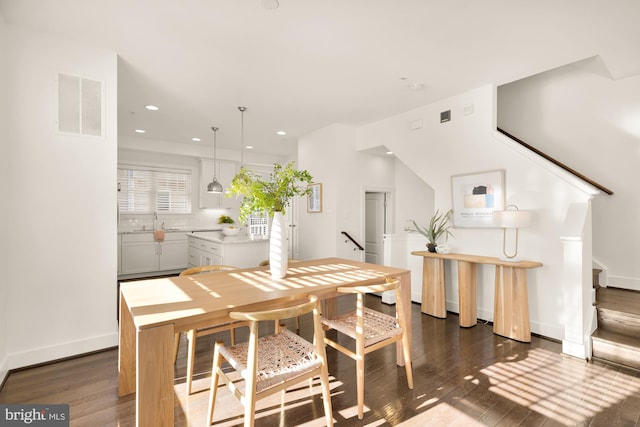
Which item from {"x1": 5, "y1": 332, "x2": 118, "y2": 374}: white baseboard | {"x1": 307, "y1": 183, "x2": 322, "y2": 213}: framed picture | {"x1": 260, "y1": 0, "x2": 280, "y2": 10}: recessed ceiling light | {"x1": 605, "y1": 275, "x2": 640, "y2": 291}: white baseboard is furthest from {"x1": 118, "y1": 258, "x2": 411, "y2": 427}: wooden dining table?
{"x1": 605, "y1": 275, "x2": 640, "y2": 291}: white baseboard

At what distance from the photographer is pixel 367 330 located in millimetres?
2162

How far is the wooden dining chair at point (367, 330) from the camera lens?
6.32 ft

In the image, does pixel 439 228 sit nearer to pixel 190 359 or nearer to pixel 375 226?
pixel 375 226

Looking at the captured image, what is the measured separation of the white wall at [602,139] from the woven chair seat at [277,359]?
13.4 feet

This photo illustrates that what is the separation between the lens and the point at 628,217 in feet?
11.5

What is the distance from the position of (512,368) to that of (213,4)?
3778 mm

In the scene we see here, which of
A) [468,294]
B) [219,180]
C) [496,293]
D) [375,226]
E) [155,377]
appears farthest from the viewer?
[219,180]

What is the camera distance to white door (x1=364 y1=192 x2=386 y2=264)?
6.06 meters

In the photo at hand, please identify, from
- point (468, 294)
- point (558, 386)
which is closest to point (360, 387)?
point (558, 386)

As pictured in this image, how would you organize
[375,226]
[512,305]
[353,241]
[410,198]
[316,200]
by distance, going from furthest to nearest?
[375,226], [410,198], [316,200], [353,241], [512,305]

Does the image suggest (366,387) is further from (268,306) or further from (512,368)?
(512,368)

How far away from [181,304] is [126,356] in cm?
99

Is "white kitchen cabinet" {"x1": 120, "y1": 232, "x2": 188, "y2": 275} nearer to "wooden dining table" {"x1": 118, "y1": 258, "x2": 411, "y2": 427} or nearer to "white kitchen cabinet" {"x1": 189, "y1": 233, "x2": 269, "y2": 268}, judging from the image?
"white kitchen cabinet" {"x1": 189, "y1": 233, "x2": 269, "y2": 268}

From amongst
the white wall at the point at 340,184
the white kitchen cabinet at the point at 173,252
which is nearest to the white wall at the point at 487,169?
the white wall at the point at 340,184
